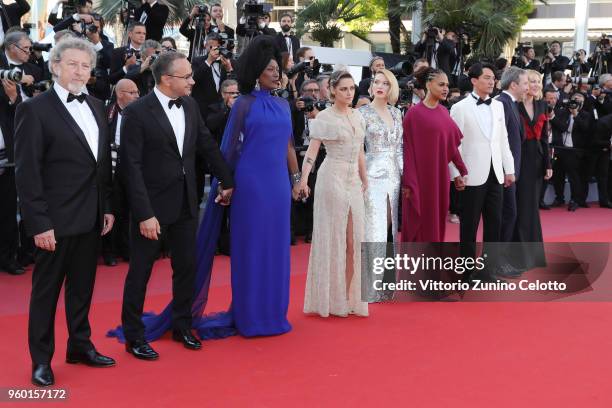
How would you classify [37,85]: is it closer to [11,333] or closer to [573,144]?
[11,333]

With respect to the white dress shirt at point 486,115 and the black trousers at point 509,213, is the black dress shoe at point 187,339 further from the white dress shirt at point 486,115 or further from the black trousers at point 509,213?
the black trousers at point 509,213

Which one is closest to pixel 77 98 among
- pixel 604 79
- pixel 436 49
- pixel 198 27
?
pixel 198 27

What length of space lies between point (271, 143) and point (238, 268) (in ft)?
2.74

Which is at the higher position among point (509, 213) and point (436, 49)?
point (436, 49)

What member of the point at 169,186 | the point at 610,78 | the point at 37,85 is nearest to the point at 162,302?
the point at 169,186

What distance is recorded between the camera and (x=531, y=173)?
286 inches

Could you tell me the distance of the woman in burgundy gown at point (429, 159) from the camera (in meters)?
6.26

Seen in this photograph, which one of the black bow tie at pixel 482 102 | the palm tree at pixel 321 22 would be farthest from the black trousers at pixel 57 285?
the palm tree at pixel 321 22

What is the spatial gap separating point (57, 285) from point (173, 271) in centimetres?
82

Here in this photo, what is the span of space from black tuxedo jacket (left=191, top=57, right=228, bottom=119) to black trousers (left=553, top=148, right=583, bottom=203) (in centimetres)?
575

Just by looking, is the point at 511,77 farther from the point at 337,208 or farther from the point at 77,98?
the point at 77,98

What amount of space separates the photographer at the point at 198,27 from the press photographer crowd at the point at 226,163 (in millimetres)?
707

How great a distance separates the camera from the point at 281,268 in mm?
5270

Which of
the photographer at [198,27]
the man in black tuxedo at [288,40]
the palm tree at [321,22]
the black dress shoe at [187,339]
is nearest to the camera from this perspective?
the black dress shoe at [187,339]
